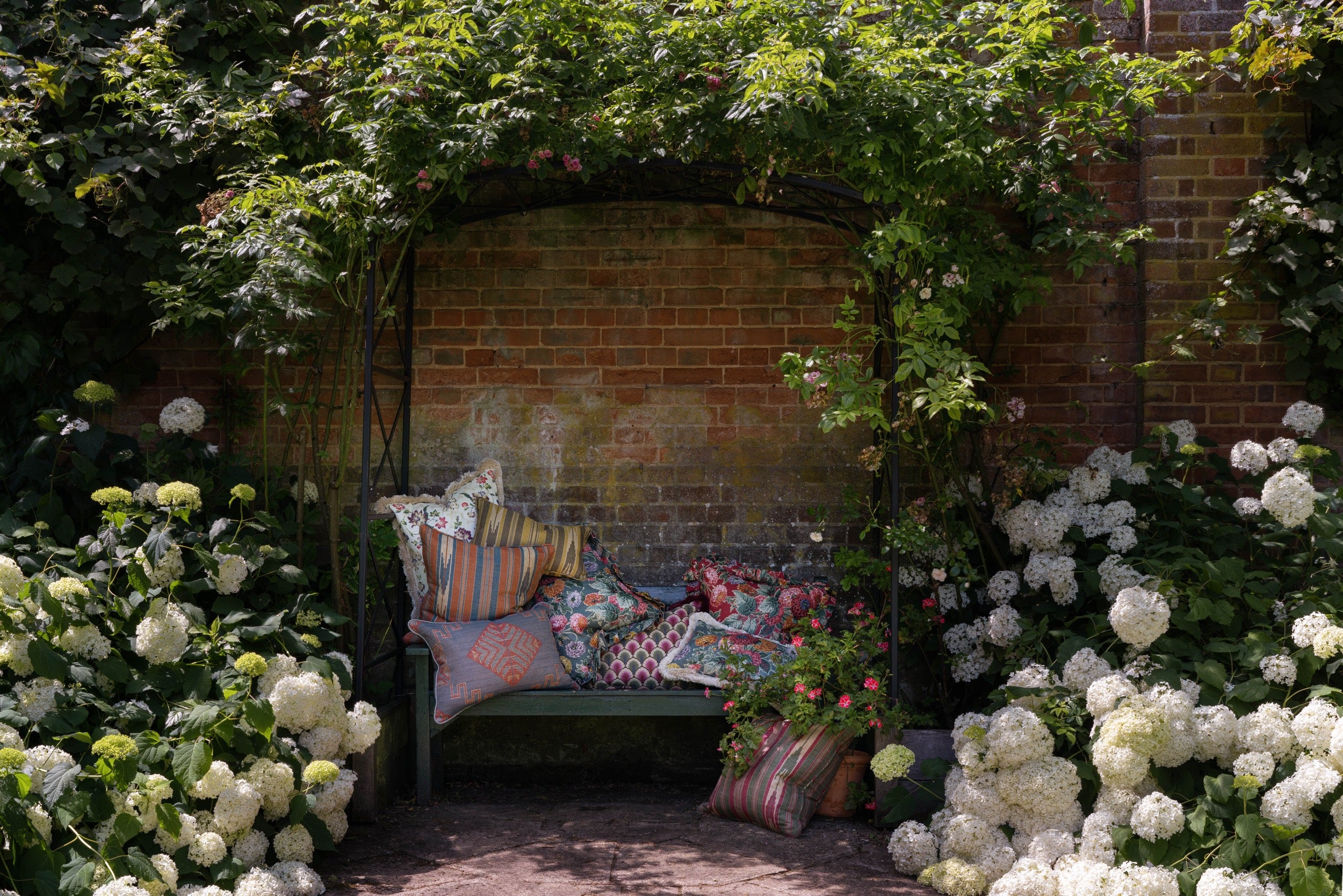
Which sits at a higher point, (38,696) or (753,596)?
(753,596)

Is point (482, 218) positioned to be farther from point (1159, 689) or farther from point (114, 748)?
point (1159, 689)

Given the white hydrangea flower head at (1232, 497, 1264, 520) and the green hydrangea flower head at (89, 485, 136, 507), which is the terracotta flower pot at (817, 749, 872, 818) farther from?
the green hydrangea flower head at (89, 485, 136, 507)

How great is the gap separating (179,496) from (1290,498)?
3.68 m

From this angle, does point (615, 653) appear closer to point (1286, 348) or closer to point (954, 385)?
point (954, 385)

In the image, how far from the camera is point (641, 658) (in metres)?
4.16

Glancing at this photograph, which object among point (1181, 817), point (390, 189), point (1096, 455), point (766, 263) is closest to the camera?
point (1181, 817)

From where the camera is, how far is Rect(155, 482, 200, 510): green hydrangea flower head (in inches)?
134

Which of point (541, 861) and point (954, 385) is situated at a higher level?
point (954, 385)

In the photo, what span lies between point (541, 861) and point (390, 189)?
2.40 metres

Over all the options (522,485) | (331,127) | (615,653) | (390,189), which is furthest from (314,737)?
(331,127)

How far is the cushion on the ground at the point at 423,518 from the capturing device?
166 inches

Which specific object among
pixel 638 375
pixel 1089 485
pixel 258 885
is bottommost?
pixel 258 885

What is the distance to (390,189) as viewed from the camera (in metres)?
3.72

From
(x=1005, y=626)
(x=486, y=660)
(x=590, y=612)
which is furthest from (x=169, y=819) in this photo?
(x=1005, y=626)
